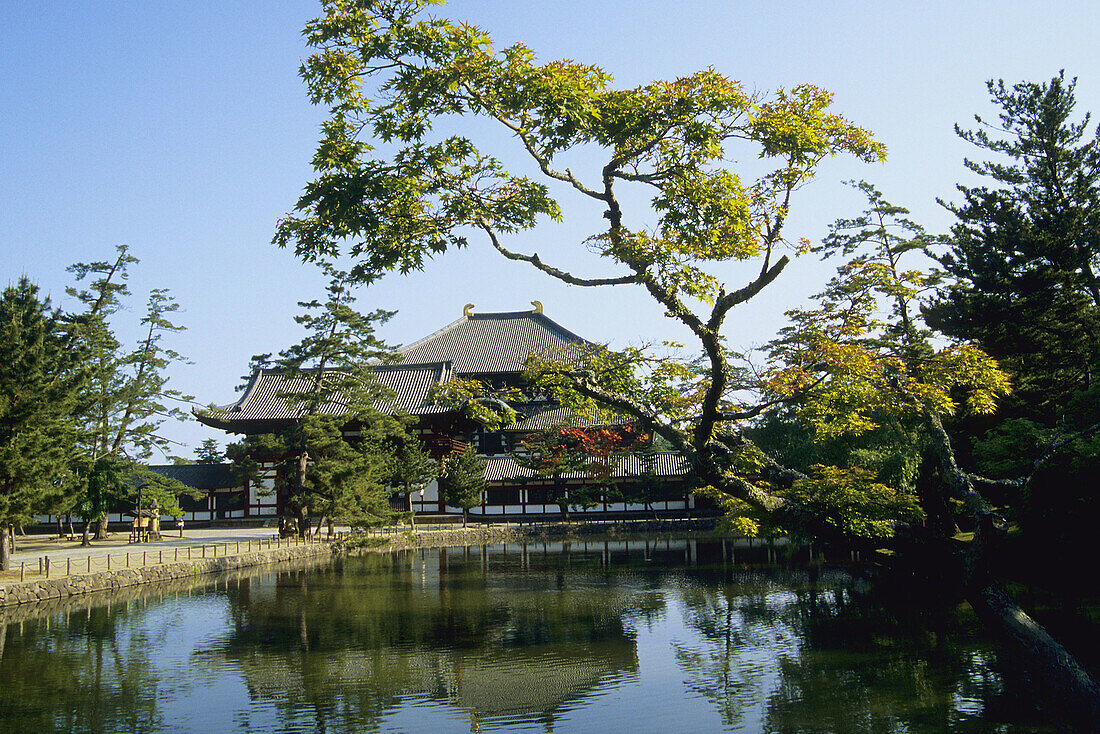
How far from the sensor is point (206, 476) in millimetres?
41125

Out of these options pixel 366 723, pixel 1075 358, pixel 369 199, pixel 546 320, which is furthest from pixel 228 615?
pixel 546 320

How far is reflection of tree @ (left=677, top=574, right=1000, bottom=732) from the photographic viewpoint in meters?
9.20

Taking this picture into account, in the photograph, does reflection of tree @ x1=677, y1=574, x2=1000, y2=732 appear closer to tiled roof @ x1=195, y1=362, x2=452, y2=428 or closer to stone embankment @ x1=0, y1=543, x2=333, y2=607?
stone embankment @ x1=0, y1=543, x2=333, y2=607

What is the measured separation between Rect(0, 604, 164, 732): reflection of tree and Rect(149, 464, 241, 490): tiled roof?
82.4ft

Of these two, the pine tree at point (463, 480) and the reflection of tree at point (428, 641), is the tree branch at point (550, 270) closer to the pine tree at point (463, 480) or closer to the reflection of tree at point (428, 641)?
the reflection of tree at point (428, 641)

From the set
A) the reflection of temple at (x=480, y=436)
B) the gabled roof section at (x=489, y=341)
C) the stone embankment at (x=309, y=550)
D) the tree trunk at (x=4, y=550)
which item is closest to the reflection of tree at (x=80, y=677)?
the stone embankment at (x=309, y=550)

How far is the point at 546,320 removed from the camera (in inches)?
1925

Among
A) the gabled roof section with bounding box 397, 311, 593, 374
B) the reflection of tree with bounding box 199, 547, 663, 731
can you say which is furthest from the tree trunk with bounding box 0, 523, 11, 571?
the gabled roof section with bounding box 397, 311, 593, 374

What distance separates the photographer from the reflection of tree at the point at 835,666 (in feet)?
30.2

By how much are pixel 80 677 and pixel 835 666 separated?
10.8m

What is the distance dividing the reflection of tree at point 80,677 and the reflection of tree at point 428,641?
4.23 feet

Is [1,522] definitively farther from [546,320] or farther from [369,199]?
[546,320]

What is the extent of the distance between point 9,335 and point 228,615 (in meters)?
8.89

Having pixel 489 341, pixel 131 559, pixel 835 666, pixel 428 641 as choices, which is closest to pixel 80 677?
pixel 428 641
